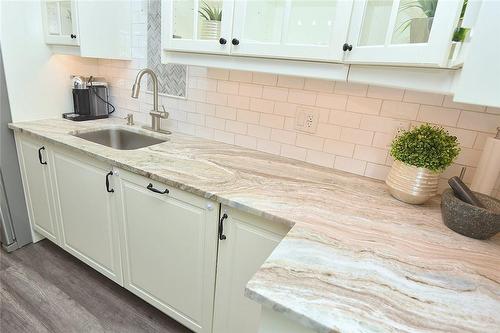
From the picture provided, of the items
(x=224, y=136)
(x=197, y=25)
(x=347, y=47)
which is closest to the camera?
(x=347, y=47)

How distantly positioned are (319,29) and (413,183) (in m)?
0.70

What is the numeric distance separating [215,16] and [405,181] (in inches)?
42.6

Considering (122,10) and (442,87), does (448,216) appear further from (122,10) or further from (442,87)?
(122,10)

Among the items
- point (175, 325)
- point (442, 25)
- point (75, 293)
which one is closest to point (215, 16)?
point (442, 25)

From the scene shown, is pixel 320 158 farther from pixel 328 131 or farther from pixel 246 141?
pixel 246 141

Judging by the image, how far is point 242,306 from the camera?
47.7 inches

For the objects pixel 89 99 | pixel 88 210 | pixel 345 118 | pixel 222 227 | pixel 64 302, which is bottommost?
pixel 64 302

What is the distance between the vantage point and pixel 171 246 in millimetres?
1341

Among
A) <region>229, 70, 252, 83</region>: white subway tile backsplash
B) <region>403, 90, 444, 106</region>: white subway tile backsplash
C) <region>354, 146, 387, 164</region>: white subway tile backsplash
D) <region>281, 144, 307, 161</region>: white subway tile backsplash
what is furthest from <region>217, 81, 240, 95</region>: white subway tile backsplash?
<region>403, 90, 444, 106</region>: white subway tile backsplash

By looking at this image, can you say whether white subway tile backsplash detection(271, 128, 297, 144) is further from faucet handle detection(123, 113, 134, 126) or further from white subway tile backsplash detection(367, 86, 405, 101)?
faucet handle detection(123, 113, 134, 126)

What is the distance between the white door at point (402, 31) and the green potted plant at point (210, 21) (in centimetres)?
60

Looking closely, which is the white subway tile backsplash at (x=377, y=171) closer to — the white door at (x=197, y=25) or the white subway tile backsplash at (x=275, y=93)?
the white subway tile backsplash at (x=275, y=93)

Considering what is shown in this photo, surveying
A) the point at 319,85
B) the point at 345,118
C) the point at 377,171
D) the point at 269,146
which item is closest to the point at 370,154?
the point at 377,171

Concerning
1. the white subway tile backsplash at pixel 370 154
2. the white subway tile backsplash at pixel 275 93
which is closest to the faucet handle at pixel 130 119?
the white subway tile backsplash at pixel 275 93
